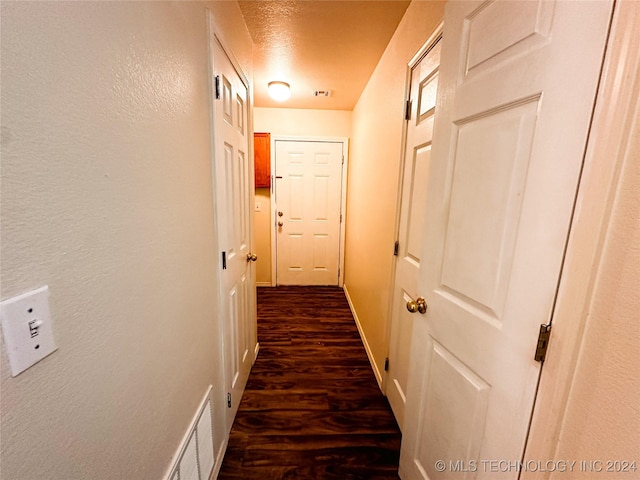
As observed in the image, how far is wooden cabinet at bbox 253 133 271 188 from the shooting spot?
335 cm

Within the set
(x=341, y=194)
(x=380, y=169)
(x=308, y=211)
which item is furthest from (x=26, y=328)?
(x=341, y=194)

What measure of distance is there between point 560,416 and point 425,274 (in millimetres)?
537

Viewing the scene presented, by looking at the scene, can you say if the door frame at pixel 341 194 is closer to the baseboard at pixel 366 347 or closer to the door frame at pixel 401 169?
the baseboard at pixel 366 347

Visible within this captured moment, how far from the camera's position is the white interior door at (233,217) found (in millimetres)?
1213

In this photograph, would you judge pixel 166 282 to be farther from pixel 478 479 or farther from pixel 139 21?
pixel 478 479

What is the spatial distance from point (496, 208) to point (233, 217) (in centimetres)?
122

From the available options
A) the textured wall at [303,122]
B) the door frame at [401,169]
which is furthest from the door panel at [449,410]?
the textured wall at [303,122]

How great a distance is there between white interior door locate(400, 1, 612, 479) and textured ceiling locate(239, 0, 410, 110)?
2.85 feet

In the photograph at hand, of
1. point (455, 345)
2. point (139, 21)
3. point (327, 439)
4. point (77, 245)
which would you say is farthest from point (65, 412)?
point (327, 439)

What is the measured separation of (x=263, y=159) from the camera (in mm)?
3389

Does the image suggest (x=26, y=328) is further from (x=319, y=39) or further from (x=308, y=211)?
(x=308, y=211)

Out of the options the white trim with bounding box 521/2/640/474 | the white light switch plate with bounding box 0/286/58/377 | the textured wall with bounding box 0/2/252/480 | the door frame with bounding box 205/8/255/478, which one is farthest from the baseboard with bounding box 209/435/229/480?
the white trim with bounding box 521/2/640/474

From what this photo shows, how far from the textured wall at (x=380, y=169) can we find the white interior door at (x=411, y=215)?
10 cm

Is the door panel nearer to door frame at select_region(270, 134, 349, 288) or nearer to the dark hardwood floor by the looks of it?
the dark hardwood floor
